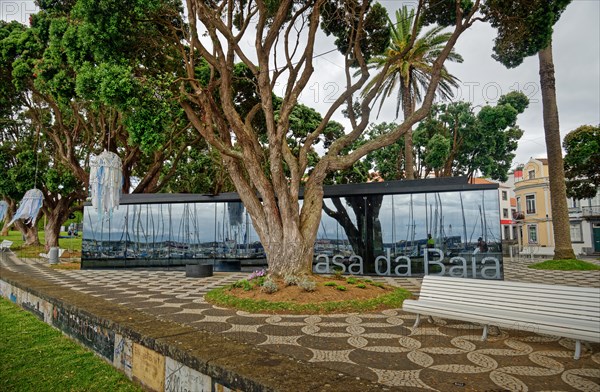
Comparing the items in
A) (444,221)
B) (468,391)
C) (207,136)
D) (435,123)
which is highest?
(435,123)

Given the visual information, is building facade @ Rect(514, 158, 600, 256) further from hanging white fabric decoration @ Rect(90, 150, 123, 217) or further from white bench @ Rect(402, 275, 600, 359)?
hanging white fabric decoration @ Rect(90, 150, 123, 217)

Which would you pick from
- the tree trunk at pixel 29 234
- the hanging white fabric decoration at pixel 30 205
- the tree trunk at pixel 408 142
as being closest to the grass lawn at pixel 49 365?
the hanging white fabric decoration at pixel 30 205

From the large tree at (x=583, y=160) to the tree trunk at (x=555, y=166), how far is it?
1024 cm

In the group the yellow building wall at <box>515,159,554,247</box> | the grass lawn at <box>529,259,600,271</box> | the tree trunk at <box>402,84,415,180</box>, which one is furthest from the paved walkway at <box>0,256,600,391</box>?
the yellow building wall at <box>515,159,554,247</box>

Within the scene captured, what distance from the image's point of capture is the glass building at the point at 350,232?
12.4 m

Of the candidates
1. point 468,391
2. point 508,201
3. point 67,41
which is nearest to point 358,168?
point 67,41

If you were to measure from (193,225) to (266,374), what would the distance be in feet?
48.0

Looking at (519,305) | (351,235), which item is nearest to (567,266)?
(351,235)

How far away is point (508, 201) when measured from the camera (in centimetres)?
5284

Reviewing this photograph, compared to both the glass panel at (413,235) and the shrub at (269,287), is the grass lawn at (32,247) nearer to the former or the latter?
the glass panel at (413,235)

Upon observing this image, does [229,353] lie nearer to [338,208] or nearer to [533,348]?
[533,348]

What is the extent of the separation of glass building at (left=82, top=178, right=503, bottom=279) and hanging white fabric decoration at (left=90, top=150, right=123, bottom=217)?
3483 mm

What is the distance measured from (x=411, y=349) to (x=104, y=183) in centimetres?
1246

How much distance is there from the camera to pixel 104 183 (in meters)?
13.5
